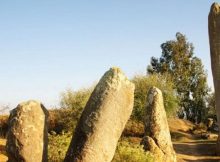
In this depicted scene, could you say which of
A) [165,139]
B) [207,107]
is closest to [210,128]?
[207,107]

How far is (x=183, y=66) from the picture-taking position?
66250 millimetres

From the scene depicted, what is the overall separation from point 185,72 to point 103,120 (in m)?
55.3

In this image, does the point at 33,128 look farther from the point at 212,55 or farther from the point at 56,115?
the point at 56,115

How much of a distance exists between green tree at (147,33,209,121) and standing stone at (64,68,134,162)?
2067 inches

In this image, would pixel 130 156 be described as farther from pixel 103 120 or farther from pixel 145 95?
pixel 145 95

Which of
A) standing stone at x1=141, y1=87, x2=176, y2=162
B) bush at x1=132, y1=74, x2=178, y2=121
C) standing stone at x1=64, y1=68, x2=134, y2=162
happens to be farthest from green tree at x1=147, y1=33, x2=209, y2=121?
standing stone at x1=64, y1=68, x2=134, y2=162

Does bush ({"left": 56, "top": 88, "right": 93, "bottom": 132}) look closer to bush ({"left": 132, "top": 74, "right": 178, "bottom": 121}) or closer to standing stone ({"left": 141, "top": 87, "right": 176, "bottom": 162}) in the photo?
bush ({"left": 132, "top": 74, "right": 178, "bottom": 121})

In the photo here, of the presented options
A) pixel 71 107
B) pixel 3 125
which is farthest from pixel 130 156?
pixel 3 125

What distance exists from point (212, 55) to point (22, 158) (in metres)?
10.4

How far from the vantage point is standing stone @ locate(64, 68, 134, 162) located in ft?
36.3

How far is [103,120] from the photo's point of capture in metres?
11.1

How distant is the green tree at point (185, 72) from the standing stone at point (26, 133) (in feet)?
176

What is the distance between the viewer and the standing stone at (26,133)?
10.4 m

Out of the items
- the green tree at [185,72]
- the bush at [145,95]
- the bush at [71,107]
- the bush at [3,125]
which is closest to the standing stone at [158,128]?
the bush at [71,107]
